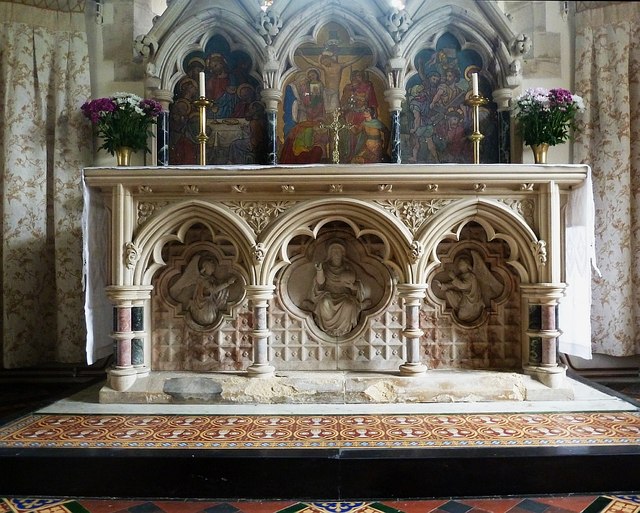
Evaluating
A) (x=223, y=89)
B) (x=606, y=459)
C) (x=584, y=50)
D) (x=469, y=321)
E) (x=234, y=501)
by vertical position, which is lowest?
(x=234, y=501)

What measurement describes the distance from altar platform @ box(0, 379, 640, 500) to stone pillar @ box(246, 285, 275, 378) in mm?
801

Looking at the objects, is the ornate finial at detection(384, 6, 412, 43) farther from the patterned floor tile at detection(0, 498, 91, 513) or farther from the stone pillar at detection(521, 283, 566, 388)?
the patterned floor tile at detection(0, 498, 91, 513)

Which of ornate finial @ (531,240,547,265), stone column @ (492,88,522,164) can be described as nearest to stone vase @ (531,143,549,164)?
stone column @ (492,88,522,164)

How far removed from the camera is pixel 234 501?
127 inches

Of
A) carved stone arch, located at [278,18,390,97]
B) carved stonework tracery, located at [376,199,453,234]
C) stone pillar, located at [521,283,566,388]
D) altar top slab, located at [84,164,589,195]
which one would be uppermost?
carved stone arch, located at [278,18,390,97]

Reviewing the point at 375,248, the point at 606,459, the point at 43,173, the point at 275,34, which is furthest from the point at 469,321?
the point at 43,173

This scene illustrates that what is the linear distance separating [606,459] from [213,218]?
3342 mm

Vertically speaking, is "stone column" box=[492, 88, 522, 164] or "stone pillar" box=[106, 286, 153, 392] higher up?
"stone column" box=[492, 88, 522, 164]

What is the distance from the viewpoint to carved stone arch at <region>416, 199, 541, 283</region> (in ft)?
15.1

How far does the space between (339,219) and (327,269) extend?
23.3 inches

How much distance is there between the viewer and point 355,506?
10.2ft

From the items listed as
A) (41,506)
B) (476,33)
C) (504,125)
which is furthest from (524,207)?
(41,506)

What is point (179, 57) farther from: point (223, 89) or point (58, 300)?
point (58, 300)

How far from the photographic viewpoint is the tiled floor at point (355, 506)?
305 centimetres
